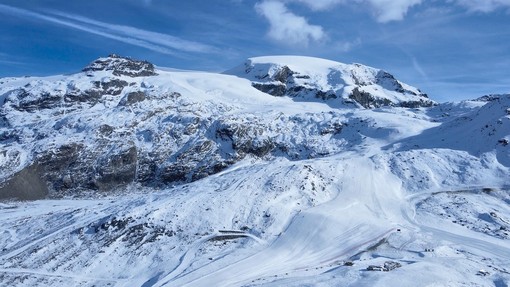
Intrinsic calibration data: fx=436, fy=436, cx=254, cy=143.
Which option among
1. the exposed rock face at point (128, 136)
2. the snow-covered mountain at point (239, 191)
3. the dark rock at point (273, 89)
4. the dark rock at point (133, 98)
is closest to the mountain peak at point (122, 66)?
the snow-covered mountain at point (239, 191)

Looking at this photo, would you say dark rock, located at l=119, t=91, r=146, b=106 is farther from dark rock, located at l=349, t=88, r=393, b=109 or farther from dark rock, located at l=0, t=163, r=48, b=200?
dark rock, located at l=349, t=88, r=393, b=109

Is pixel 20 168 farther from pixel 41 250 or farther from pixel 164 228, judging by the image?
pixel 164 228

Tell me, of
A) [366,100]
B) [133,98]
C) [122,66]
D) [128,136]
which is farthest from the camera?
[122,66]

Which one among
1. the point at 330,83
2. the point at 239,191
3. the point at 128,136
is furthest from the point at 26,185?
the point at 330,83

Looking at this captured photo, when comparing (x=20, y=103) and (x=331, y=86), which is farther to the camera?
(x=331, y=86)

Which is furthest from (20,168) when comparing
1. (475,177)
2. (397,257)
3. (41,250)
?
(475,177)

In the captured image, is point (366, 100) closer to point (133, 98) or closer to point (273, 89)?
point (273, 89)

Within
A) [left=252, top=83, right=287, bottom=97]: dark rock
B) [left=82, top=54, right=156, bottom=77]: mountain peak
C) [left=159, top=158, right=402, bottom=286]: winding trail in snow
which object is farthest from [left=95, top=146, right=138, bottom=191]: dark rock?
[left=252, top=83, right=287, bottom=97]: dark rock
